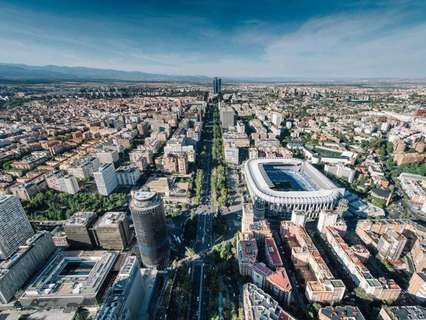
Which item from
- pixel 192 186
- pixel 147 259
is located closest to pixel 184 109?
pixel 192 186

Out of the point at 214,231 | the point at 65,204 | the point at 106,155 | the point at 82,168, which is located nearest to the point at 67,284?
the point at 214,231

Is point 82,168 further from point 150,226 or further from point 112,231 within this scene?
point 150,226

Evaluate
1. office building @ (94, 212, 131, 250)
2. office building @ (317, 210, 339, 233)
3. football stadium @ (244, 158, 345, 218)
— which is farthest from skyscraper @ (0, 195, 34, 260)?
office building @ (317, 210, 339, 233)

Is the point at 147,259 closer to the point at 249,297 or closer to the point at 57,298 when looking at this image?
the point at 57,298

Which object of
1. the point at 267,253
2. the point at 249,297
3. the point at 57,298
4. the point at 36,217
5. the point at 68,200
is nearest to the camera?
the point at 249,297

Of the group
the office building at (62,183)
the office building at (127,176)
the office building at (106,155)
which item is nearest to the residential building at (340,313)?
the office building at (127,176)

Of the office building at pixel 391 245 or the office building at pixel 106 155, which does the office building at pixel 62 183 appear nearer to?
the office building at pixel 106 155

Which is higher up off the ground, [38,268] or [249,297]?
[249,297]
